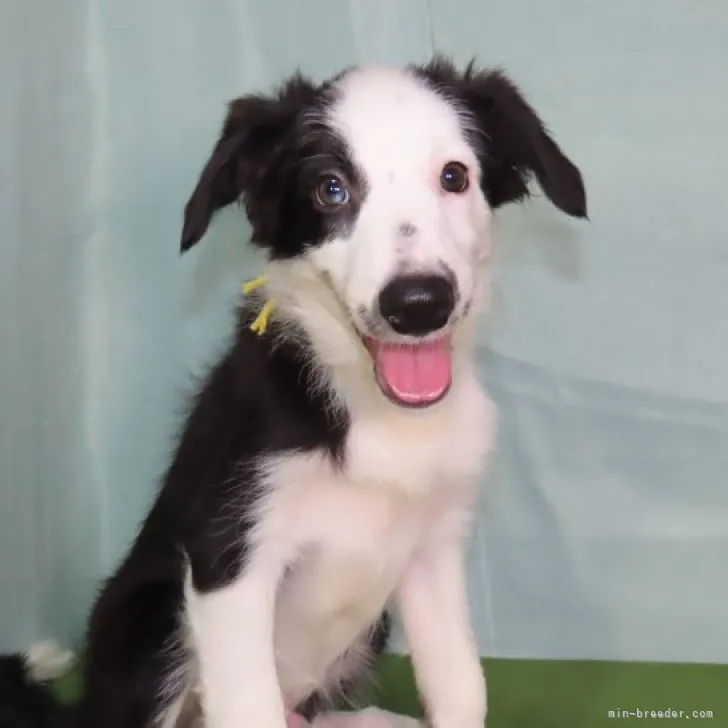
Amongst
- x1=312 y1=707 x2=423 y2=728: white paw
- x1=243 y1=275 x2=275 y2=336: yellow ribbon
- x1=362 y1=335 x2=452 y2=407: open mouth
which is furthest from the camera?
x1=312 y1=707 x2=423 y2=728: white paw

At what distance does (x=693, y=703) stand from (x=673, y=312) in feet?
2.39

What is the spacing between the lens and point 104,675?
5.24 feet

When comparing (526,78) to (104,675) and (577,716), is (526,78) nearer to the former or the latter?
(577,716)

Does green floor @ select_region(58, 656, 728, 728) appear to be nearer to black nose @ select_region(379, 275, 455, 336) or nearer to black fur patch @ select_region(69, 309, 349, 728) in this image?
black fur patch @ select_region(69, 309, 349, 728)

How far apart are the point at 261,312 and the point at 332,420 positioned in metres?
0.21

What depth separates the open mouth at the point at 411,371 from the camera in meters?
1.42

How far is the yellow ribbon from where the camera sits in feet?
5.09

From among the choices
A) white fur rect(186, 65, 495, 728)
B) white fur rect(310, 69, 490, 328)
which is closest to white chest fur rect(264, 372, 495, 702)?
white fur rect(186, 65, 495, 728)

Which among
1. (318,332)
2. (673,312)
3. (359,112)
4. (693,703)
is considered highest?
(359,112)

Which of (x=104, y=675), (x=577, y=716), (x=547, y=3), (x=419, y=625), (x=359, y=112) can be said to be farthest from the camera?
(x=547, y=3)

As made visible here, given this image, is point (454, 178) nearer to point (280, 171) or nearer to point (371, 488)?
point (280, 171)

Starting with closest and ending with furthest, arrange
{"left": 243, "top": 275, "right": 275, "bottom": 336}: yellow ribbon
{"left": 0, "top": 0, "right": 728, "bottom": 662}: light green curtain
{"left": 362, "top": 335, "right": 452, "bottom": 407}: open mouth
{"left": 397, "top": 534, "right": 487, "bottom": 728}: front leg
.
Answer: {"left": 362, "top": 335, "right": 452, "bottom": 407}: open mouth
{"left": 243, "top": 275, "right": 275, "bottom": 336}: yellow ribbon
{"left": 397, "top": 534, "right": 487, "bottom": 728}: front leg
{"left": 0, "top": 0, "right": 728, "bottom": 662}: light green curtain

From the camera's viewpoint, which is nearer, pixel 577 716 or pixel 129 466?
pixel 577 716

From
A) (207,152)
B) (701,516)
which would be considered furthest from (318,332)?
(701,516)
